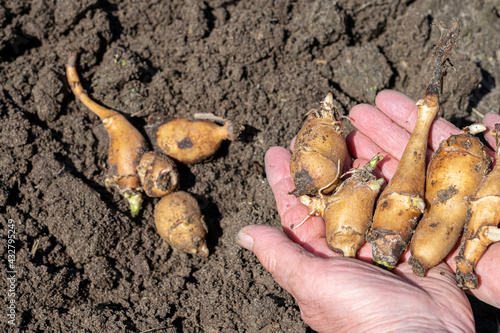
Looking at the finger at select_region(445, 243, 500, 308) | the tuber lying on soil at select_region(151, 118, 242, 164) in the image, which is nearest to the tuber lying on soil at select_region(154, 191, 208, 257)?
the tuber lying on soil at select_region(151, 118, 242, 164)

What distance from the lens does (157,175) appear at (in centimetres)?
319

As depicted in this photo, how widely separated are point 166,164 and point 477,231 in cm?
215

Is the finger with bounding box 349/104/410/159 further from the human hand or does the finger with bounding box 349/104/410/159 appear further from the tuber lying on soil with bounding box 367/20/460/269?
the human hand

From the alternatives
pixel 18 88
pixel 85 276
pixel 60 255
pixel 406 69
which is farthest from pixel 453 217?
pixel 18 88

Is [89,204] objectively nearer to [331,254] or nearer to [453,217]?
[331,254]

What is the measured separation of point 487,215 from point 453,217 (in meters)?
0.18

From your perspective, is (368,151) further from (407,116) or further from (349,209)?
(349,209)

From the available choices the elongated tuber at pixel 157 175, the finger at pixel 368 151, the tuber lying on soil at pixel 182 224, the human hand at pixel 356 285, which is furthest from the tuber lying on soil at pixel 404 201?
the elongated tuber at pixel 157 175

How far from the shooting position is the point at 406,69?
4152mm

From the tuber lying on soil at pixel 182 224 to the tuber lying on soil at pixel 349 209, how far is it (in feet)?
2.69

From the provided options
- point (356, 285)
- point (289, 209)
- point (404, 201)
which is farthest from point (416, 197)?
point (289, 209)

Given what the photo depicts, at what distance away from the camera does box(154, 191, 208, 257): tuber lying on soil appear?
3.04m

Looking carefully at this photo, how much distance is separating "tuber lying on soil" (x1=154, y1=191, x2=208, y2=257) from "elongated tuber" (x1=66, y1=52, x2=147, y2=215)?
260 mm

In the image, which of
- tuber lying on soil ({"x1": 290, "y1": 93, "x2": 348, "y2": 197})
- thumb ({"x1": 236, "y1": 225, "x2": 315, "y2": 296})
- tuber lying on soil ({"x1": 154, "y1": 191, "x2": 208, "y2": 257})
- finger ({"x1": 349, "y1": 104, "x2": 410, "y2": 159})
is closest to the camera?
thumb ({"x1": 236, "y1": 225, "x2": 315, "y2": 296})
